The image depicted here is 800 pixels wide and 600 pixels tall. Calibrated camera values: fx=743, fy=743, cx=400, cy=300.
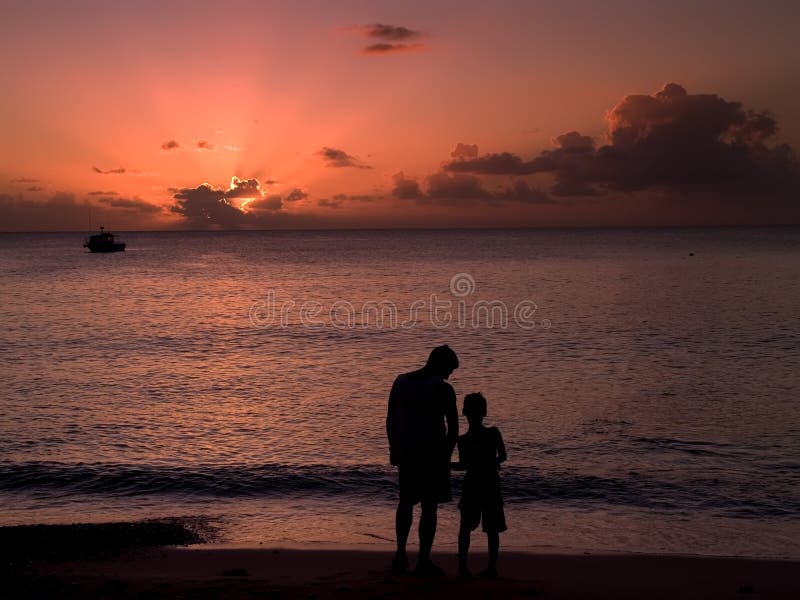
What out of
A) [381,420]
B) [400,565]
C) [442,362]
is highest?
[442,362]

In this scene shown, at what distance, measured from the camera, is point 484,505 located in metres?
7.97

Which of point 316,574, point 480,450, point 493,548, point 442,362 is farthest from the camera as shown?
point 316,574

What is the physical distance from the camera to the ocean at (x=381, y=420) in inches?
485

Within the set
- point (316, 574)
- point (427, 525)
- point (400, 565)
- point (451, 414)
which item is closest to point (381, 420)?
point (316, 574)

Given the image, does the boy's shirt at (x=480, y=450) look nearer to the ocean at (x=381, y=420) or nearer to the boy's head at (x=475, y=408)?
the boy's head at (x=475, y=408)

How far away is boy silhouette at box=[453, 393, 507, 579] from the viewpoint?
25.6ft

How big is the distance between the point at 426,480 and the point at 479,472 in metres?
0.63

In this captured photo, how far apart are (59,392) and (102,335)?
15.7 m

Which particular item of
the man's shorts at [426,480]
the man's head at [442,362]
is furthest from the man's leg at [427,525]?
the man's head at [442,362]

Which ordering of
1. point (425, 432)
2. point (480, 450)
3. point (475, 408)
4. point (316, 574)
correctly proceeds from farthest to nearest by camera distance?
point (316, 574), point (480, 450), point (475, 408), point (425, 432)

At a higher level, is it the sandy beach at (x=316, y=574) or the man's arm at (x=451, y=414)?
the man's arm at (x=451, y=414)

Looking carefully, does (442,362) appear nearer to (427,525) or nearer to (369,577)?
(427,525)

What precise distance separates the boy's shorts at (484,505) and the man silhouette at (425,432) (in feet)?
1.23

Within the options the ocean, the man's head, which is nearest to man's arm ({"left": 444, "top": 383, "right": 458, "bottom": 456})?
the man's head
